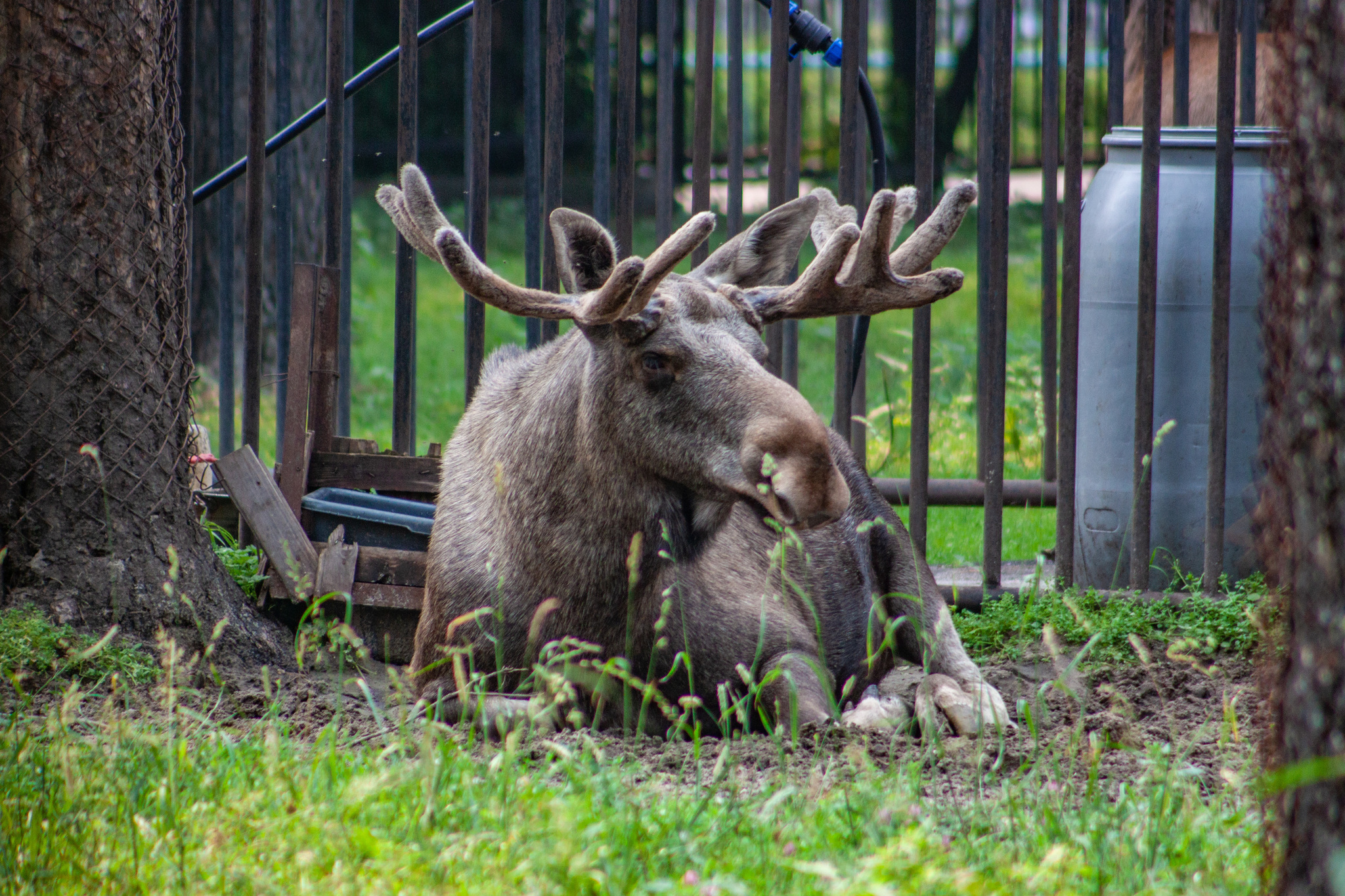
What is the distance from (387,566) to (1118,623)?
265 centimetres

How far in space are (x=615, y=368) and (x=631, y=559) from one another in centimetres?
108

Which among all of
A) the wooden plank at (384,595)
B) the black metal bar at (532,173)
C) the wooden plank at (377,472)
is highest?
the black metal bar at (532,173)

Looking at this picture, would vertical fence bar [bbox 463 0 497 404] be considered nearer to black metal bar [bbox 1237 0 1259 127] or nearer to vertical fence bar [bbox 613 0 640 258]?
vertical fence bar [bbox 613 0 640 258]

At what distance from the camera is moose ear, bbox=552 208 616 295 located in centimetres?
402

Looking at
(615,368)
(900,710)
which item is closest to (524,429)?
(615,368)

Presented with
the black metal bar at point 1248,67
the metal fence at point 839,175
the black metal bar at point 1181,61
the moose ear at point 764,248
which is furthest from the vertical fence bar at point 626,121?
the black metal bar at point 1248,67

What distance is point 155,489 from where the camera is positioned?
4285 millimetres

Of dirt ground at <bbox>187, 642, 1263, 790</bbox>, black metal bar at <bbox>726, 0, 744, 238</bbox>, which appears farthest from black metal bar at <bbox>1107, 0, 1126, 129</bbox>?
dirt ground at <bbox>187, 642, 1263, 790</bbox>

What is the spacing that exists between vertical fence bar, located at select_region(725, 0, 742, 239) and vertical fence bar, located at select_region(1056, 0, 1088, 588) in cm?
128

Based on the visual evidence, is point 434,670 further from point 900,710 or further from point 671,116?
point 671,116

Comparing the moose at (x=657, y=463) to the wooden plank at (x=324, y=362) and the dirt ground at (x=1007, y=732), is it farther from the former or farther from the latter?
the wooden plank at (x=324, y=362)

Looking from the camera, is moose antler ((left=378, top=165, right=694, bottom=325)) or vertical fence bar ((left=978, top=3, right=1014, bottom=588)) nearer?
moose antler ((left=378, top=165, right=694, bottom=325))

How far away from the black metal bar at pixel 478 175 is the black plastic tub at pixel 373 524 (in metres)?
0.56

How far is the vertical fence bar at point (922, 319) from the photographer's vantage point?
5324 mm
